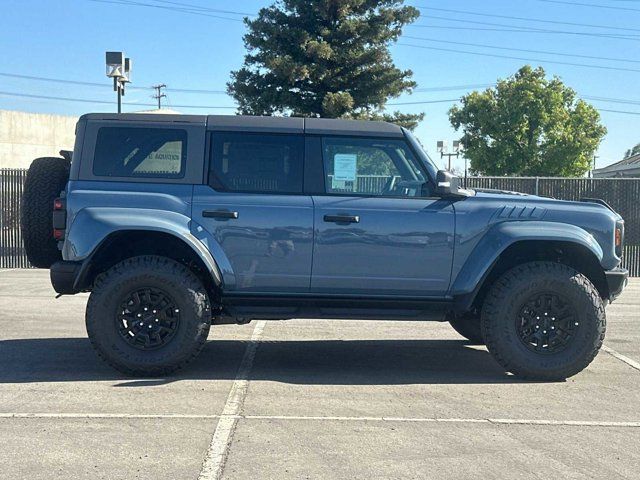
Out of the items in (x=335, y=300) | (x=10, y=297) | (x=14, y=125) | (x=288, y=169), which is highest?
(x=14, y=125)

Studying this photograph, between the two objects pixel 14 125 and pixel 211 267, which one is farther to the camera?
pixel 14 125

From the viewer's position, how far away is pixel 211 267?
596 cm

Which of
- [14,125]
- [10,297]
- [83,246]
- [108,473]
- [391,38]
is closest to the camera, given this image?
[108,473]

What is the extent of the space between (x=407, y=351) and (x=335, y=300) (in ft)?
5.38

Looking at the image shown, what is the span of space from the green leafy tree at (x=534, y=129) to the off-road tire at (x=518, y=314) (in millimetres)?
37138

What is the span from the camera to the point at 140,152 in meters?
6.19

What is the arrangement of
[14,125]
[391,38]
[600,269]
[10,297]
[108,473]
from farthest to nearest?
[14,125] < [391,38] < [10,297] < [600,269] < [108,473]

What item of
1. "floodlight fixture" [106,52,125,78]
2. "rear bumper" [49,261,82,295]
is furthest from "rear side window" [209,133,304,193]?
"floodlight fixture" [106,52,125,78]

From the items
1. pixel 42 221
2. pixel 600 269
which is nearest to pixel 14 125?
pixel 42 221

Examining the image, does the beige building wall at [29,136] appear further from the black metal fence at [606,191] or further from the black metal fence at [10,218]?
the black metal fence at [606,191]

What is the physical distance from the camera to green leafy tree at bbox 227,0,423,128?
24.4 meters

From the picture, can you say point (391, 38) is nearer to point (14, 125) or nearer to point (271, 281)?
point (14, 125)

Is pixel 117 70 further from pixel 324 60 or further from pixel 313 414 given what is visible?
pixel 313 414

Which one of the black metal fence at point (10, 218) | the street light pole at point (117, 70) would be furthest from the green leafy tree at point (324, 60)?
the black metal fence at point (10, 218)
